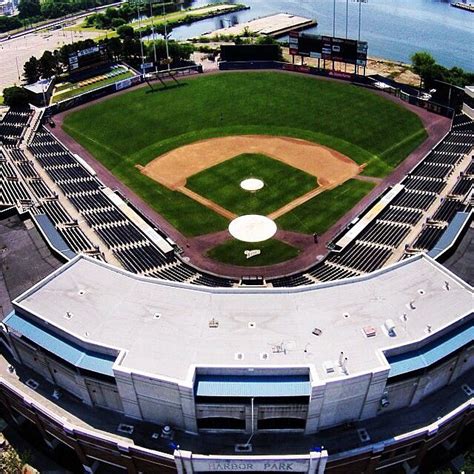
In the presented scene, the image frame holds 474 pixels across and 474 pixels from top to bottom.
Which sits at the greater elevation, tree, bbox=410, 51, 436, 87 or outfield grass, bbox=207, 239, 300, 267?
tree, bbox=410, 51, 436, 87

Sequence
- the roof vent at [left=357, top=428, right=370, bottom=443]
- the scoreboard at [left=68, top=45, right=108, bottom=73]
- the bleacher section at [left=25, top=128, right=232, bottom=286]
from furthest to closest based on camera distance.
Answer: the scoreboard at [left=68, top=45, right=108, bottom=73] → the bleacher section at [left=25, top=128, right=232, bottom=286] → the roof vent at [left=357, top=428, right=370, bottom=443]

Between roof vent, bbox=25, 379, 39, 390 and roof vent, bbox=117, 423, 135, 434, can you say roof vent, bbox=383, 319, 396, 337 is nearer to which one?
roof vent, bbox=117, 423, 135, 434

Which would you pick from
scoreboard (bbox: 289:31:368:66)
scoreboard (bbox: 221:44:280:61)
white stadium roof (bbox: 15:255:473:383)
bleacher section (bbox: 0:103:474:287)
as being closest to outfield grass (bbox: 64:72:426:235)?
scoreboard (bbox: 289:31:368:66)

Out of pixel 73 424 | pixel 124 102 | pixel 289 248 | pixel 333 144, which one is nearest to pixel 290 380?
pixel 73 424

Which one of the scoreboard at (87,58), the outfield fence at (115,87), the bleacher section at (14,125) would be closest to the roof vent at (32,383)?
the bleacher section at (14,125)

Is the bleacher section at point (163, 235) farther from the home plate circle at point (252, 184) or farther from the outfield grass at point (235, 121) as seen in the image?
the home plate circle at point (252, 184)

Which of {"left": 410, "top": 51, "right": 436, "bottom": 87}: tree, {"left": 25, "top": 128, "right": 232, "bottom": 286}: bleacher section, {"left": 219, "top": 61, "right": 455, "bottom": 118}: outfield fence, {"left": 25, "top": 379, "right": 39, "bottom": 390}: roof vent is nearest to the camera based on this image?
{"left": 25, "top": 379, "right": 39, "bottom": 390}: roof vent

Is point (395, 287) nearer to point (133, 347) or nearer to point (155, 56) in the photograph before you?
point (133, 347)
